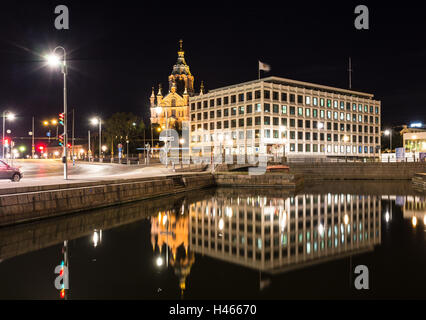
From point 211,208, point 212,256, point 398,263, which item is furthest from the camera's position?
point 211,208

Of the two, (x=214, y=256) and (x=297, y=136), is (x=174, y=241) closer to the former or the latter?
(x=214, y=256)

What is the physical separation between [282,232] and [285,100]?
73.2 m

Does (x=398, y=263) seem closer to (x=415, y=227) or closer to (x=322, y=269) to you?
(x=322, y=269)

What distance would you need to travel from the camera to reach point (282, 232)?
15.8 meters

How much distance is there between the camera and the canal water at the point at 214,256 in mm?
8516

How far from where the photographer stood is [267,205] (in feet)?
83.2

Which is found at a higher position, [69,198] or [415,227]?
[69,198]

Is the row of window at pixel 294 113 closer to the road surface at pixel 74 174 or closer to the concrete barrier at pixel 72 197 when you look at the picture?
the road surface at pixel 74 174

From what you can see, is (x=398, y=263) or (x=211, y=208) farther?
(x=211, y=208)

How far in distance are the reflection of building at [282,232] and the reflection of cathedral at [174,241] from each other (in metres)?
0.48

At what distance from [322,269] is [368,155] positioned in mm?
96374

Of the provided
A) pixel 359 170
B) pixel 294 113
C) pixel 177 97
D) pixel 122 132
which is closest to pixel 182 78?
pixel 177 97
